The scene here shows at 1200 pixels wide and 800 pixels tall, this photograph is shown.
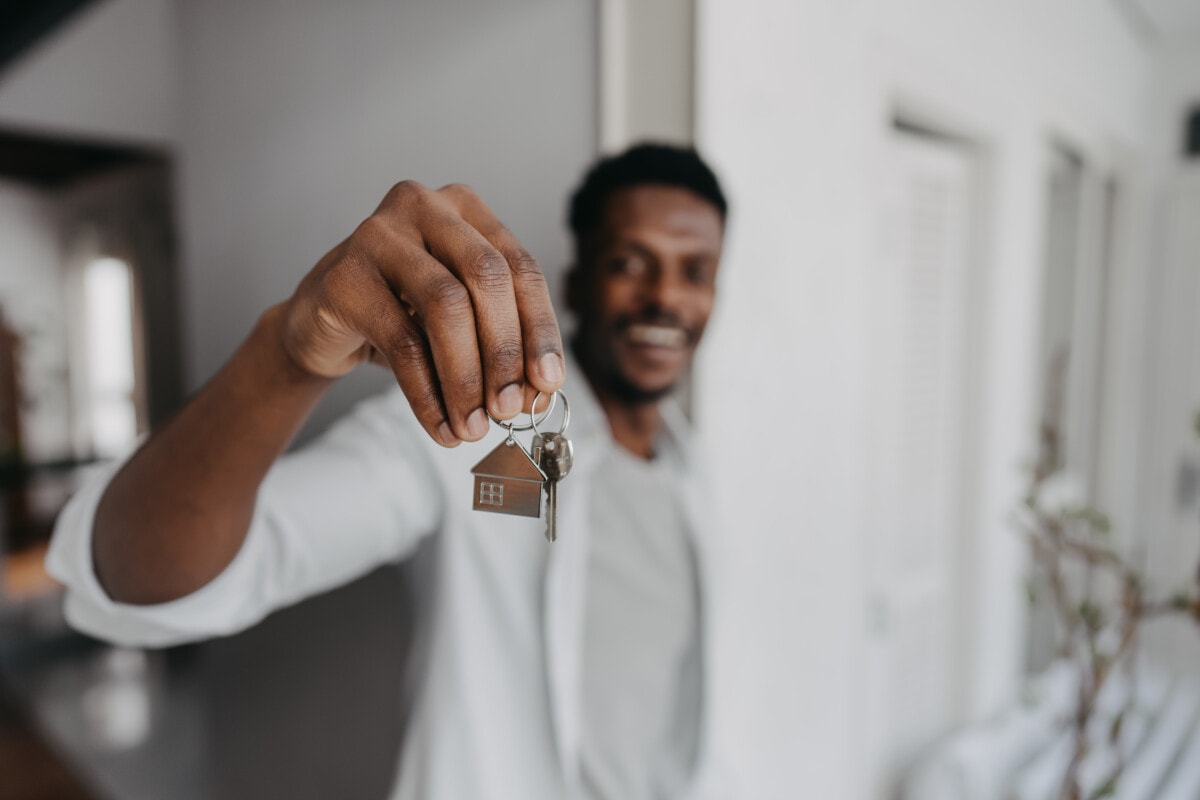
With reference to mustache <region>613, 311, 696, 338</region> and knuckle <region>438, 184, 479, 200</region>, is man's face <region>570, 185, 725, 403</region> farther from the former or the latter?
knuckle <region>438, 184, 479, 200</region>

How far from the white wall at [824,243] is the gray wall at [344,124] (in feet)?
0.63

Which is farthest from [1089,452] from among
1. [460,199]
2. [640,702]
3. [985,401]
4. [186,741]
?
[186,741]

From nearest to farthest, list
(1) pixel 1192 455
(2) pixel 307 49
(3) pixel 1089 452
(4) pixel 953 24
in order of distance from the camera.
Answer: (2) pixel 307 49, (1) pixel 1192 455, (3) pixel 1089 452, (4) pixel 953 24

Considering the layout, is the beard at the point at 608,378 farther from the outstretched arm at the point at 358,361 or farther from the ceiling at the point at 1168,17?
the ceiling at the point at 1168,17

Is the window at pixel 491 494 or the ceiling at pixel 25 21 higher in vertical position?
the ceiling at pixel 25 21

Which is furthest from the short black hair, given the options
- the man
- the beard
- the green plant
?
the green plant

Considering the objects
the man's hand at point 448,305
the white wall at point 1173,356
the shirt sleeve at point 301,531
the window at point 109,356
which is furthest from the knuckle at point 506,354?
the window at point 109,356

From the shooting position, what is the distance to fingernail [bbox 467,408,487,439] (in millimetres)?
181

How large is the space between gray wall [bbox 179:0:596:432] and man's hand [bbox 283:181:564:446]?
0.21 ft

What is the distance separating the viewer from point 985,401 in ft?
4.25

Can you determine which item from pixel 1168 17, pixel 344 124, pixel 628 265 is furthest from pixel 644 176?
pixel 1168 17

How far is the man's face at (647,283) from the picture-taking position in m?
0.57

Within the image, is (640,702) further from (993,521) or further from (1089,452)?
(993,521)

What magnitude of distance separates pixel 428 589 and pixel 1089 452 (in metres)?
0.86
